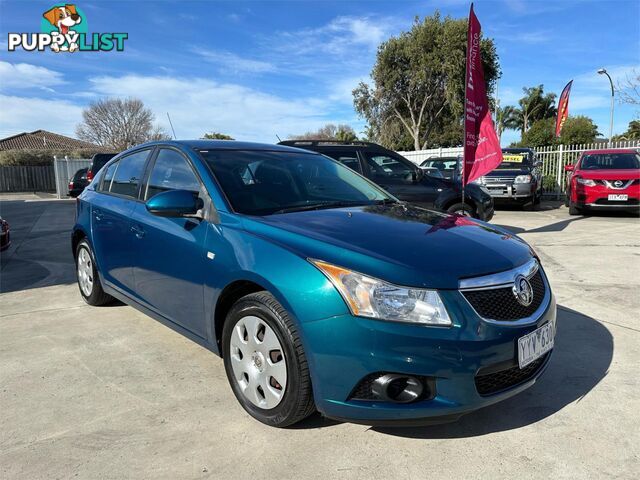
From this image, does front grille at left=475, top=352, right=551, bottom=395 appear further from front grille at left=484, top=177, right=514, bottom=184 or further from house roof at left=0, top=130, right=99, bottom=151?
house roof at left=0, top=130, right=99, bottom=151

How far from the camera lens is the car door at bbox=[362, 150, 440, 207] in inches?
314

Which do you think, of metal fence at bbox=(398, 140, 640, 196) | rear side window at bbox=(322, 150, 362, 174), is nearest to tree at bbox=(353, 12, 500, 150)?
metal fence at bbox=(398, 140, 640, 196)

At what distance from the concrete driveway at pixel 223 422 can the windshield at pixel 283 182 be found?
125 cm

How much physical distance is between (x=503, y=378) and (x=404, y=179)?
5.88m

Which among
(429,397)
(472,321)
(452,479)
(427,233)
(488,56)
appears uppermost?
(488,56)

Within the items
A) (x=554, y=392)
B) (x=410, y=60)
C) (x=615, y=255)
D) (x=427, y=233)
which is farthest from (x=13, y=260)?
(x=410, y=60)

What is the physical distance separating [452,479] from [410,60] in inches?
1183

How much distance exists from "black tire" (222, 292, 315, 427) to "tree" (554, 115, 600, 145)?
148ft

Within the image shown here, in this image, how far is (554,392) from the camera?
3.04m

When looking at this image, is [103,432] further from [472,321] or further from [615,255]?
[615,255]

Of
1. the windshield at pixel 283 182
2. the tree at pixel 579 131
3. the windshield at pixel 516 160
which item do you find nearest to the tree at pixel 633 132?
the tree at pixel 579 131

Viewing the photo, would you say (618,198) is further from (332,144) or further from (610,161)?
(332,144)

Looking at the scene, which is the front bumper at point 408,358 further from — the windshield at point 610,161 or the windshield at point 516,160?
the windshield at point 516,160

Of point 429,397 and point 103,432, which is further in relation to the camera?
point 103,432
